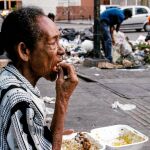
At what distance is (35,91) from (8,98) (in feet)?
0.51

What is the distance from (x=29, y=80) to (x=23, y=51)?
5.2 inches

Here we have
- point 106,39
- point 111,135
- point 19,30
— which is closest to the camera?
point 19,30

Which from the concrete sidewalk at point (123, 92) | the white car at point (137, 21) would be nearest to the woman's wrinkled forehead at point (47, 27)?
the concrete sidewalk at point (123, 92)

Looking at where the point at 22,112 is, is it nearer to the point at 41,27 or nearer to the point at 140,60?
the point at 41,27

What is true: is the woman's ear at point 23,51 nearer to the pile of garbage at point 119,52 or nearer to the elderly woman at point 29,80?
the elderly woman at point 29,80

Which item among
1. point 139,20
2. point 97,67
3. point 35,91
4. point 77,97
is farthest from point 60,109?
point 139,20

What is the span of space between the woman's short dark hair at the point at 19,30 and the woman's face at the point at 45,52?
28mm

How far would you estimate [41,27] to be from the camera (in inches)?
86.0

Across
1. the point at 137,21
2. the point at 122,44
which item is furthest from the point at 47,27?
the point at 137,21

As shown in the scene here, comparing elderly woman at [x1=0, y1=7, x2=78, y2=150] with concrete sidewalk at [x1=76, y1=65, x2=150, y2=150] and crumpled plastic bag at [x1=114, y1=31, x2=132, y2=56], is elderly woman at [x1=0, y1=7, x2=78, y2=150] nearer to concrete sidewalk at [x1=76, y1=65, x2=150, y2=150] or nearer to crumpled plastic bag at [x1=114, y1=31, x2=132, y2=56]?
concrete sidewalk at [x1=76, y1=65, x2=150, y2=150]

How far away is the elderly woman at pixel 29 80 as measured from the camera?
2.03 metres

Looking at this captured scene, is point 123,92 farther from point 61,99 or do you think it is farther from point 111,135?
point 61,99

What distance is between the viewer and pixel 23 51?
2.16 meters

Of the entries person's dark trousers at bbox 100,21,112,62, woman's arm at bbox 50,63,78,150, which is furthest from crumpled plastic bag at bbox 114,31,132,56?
woman's arm at bbox 50,63,78,150
